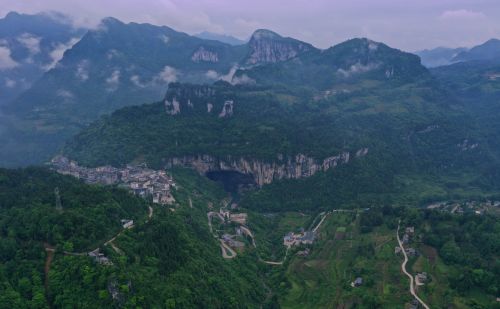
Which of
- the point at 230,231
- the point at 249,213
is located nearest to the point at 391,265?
the point at 230,231

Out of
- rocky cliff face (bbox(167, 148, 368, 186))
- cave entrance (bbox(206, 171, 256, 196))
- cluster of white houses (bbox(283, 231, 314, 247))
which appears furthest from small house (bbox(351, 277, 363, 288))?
cave entrance (bbox(206, 171, 256, 196))

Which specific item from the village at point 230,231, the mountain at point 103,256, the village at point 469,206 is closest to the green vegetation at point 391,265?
the mountain at point 103,256

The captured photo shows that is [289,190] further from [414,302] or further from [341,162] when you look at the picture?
[414,302]

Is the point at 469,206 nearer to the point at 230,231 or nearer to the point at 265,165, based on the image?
the point at 265,165

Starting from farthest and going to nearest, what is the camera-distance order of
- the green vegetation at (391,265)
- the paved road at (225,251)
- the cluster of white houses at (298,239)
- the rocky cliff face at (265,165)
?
the rocky cliff face at (265,165), the cluster of white houses at (298,239), the paved road at (225,251), the green vegetation at (391,265)

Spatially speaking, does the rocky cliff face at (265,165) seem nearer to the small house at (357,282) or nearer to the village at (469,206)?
the village at (469,206)

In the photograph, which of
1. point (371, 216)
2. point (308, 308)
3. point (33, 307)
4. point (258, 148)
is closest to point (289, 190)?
point (258, 148)

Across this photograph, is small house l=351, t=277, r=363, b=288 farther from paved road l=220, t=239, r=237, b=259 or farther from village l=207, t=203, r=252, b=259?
village l=207, t=203, r=252, b=259
